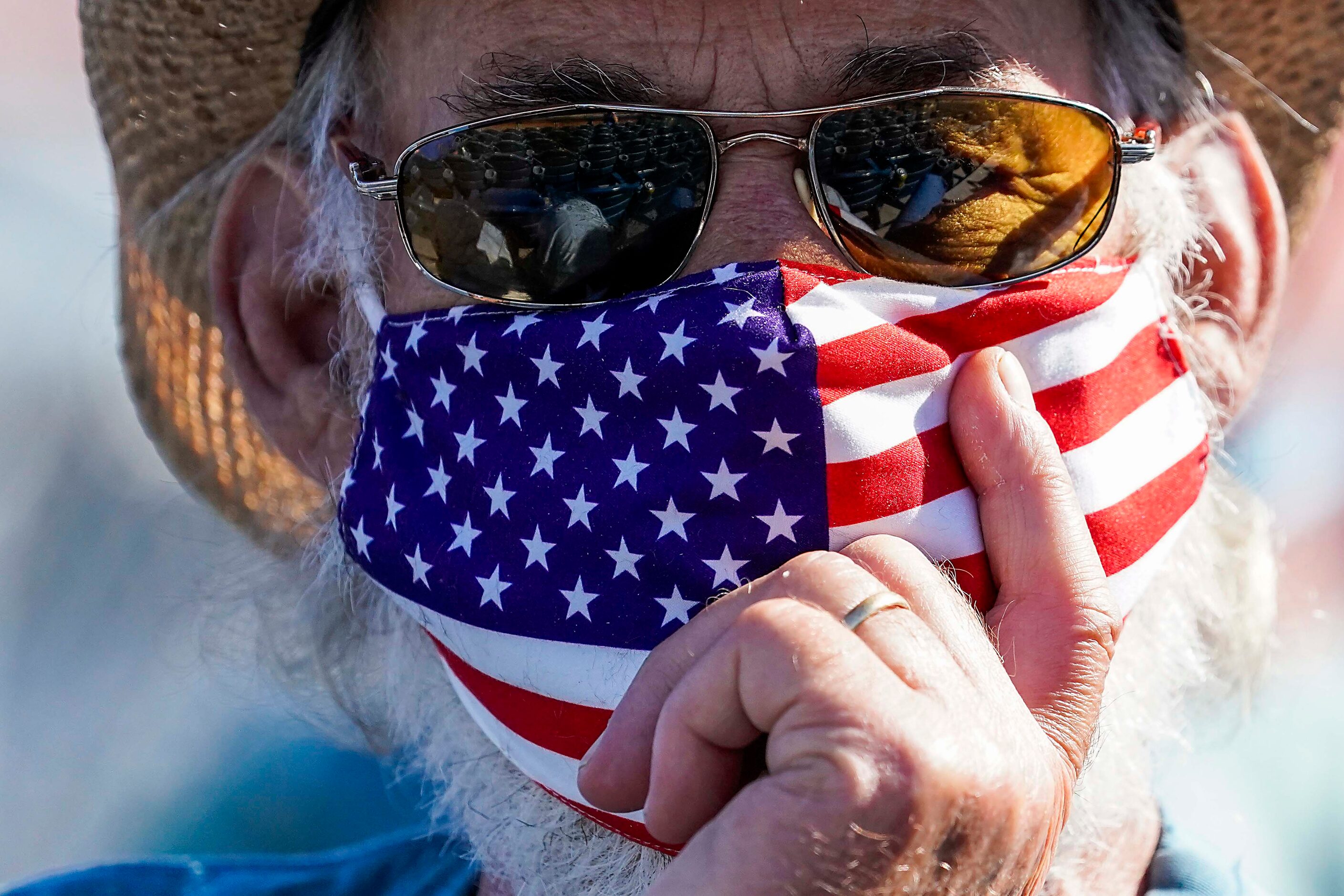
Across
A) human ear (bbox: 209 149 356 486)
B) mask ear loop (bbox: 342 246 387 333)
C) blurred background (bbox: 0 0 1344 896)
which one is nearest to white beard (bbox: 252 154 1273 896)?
mask ear loop (bbox: 342 246 387 333)

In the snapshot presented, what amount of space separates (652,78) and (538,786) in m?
1.11

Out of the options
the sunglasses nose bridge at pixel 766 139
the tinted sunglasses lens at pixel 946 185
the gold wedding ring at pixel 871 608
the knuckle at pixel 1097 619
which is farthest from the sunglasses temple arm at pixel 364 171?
the knuckle at pixel 1097 619

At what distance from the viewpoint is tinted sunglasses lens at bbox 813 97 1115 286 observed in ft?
5.15

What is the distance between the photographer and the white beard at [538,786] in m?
1.81

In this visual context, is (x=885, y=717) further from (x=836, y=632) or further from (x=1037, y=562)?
(x=1037, y=562)

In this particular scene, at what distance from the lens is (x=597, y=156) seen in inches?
62.9

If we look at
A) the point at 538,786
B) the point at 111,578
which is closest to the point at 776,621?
the point at 538,786

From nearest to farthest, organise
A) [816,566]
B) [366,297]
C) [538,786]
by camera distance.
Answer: [816,566] → [538,786] → [366,297]

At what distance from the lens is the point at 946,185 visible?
5.21 feet

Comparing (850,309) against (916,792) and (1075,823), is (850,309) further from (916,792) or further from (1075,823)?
(1075,823)

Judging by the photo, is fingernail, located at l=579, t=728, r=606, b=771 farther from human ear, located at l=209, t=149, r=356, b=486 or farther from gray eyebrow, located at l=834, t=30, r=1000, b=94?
human ear, located at l=209, t=149, r=356, b=486

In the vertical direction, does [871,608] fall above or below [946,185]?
below

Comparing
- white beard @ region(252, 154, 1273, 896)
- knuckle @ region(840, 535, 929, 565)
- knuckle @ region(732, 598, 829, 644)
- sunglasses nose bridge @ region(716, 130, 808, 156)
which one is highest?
sunglasses nose bridge @ region(716, 130, 808, 156)

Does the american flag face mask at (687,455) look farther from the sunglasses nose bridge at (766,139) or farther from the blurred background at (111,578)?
the blurred background at (111,578)
